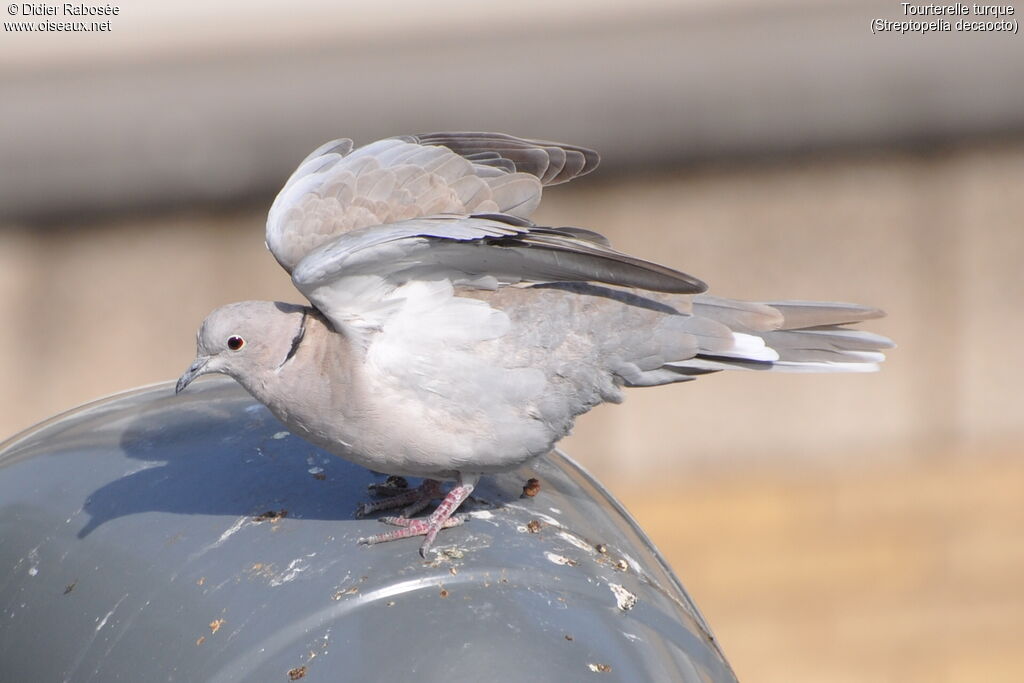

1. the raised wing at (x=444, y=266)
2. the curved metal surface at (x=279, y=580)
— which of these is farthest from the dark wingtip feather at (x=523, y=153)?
the curved metal surface at (x=279, y=580)

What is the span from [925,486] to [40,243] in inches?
136

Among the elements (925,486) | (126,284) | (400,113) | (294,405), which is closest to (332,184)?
(294,405)

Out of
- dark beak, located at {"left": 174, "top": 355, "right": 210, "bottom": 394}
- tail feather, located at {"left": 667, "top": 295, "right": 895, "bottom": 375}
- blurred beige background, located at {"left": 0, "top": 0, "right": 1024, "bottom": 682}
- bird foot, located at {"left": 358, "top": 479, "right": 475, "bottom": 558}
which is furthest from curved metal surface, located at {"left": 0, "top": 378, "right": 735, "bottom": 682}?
blurred beige background, located at {"left": 0, "top": 0, "right": 1024, "bottom": 682}

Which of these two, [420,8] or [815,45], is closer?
[815,45]

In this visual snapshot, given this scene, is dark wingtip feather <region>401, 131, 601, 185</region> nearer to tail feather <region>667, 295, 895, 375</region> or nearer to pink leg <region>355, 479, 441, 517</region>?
tail feather <region>667, 295, 895, 375</region>

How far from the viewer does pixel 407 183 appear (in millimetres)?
2449

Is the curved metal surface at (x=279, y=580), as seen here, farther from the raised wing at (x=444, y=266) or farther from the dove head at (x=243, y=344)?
the raised wing at (x=444, y=266)

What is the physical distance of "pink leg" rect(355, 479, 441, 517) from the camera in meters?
2.12

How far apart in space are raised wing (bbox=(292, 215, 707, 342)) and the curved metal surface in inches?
12.3

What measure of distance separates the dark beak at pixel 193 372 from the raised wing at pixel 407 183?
0.24 m

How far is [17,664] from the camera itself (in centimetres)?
171

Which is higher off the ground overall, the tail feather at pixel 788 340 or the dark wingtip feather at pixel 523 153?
the dark wingtip feather at pixel 523 153

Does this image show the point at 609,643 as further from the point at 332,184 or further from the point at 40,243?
the point at 40,243

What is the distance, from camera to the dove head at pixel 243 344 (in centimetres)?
232
